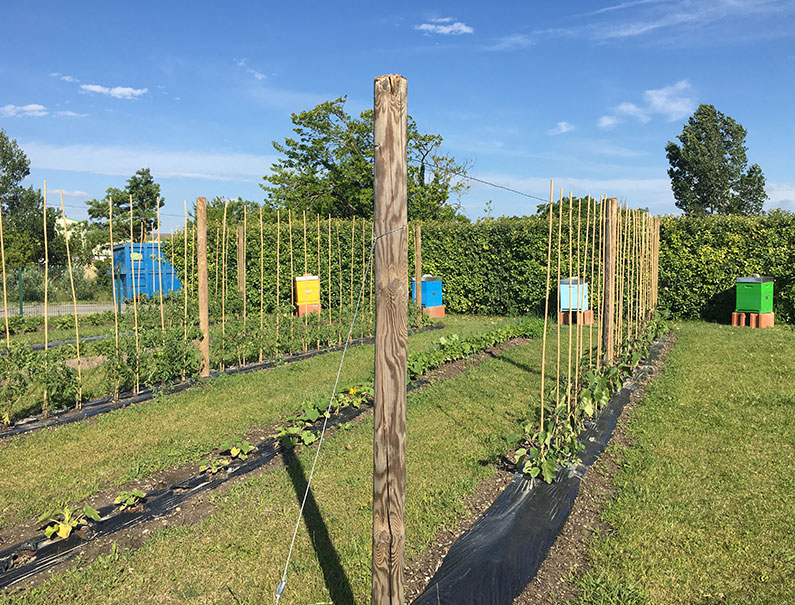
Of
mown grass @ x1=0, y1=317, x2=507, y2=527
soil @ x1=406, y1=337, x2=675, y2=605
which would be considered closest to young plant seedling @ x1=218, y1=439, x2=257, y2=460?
mown grass @ x1=0, y1=317, x2=507, y2=527

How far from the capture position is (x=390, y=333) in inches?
85.9

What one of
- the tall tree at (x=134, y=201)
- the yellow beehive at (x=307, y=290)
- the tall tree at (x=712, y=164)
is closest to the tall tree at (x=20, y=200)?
the tall tree at (x=134, y=201)

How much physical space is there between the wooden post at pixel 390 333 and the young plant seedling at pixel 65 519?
2.25 m

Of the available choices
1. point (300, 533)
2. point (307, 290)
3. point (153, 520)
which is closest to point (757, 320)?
point (307, 290)

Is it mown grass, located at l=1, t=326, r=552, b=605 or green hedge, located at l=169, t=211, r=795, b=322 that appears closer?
mown grass, located at l=1, t=326, r=552, b=605

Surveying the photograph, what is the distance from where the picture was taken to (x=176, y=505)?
3.79 metres

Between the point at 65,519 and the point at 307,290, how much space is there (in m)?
9.25

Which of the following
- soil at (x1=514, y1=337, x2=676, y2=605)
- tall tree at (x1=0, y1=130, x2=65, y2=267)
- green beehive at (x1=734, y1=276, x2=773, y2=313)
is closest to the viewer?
soil at (x1=514, y1=337, x2=676, y2=605)

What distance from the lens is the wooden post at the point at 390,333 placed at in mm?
2135

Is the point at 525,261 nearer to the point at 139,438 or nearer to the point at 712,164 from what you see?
the point at 139,438

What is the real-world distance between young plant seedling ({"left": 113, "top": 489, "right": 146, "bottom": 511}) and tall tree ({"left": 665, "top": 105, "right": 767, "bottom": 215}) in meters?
42.6

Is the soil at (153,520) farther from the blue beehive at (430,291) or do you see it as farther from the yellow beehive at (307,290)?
the blue beehive at (430,291)

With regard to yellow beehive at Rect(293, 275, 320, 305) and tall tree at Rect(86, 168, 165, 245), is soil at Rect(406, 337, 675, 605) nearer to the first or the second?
yellow beehive at Rect(293, 275, 320, 305)

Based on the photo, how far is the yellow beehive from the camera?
492 inches
